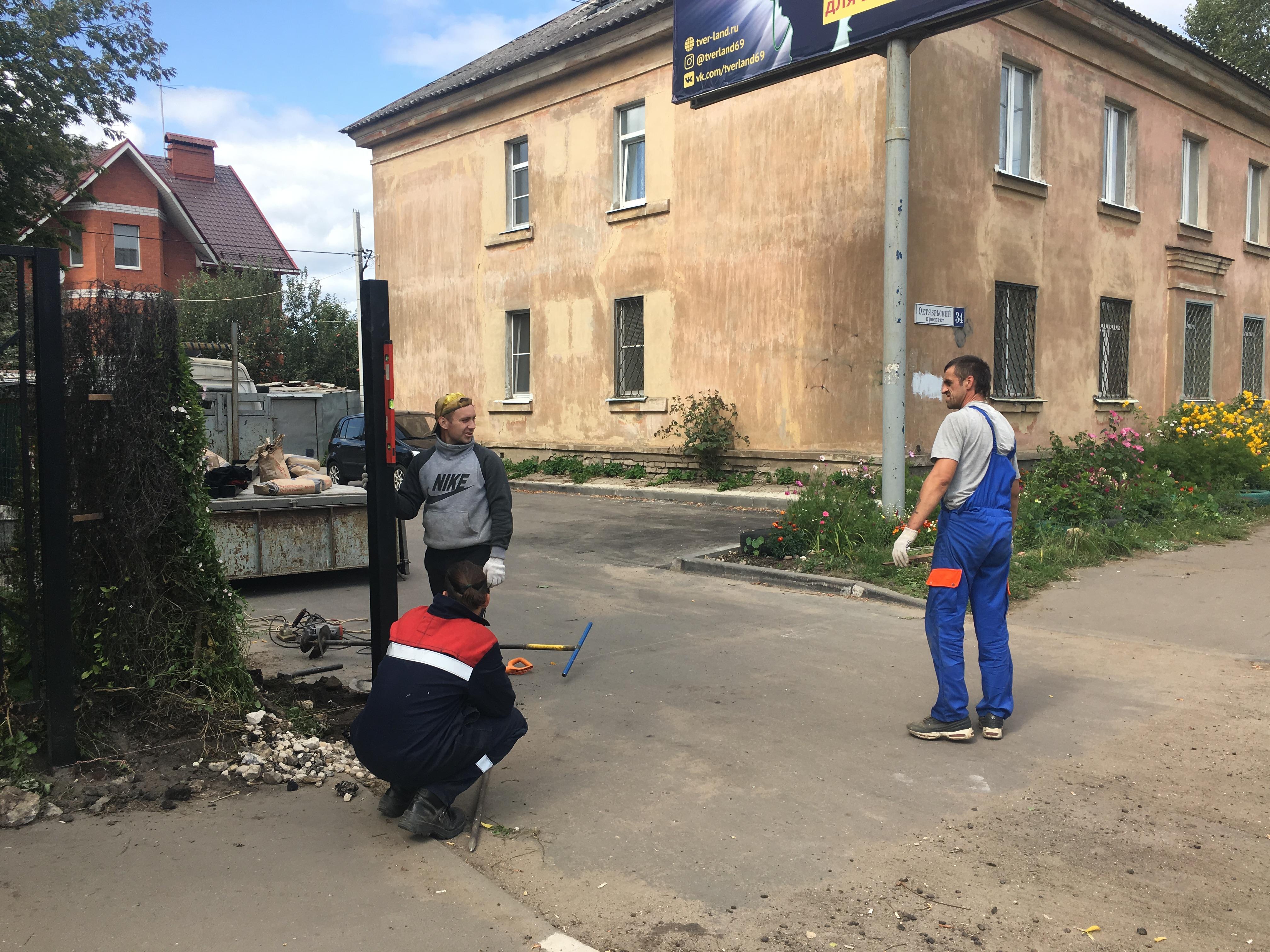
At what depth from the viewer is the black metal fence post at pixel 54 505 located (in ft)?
13.8

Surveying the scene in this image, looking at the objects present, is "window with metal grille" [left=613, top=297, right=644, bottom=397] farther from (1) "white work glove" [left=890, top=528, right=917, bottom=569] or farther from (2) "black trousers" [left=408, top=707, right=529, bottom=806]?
(2) "black trousers" [left=408, top=707, right=529, bottom=806]

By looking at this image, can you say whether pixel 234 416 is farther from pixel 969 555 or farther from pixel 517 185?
pixel 969 555

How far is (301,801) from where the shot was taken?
166 inches

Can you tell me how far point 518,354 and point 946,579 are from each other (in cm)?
1761

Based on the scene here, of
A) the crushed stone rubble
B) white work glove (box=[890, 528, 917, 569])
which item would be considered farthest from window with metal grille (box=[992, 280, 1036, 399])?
the crushed stone rubble

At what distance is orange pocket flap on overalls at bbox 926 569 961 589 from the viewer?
193 inches

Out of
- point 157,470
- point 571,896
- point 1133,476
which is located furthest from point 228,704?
point 1133,476

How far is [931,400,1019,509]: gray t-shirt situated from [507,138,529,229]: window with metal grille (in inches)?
695

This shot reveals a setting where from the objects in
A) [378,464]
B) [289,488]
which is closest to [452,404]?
[378,464]

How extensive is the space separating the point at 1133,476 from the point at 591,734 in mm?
9246

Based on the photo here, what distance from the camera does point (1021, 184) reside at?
16.7 meters

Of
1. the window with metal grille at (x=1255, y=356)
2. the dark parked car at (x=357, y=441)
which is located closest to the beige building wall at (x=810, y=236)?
the window with metal grille at (x=1255, y=356)

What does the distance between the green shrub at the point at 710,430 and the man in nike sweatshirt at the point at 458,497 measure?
11.7m

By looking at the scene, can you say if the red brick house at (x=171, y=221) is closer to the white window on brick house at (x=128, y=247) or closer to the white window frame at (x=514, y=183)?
the white window on brick house at (x=128, y=247)
